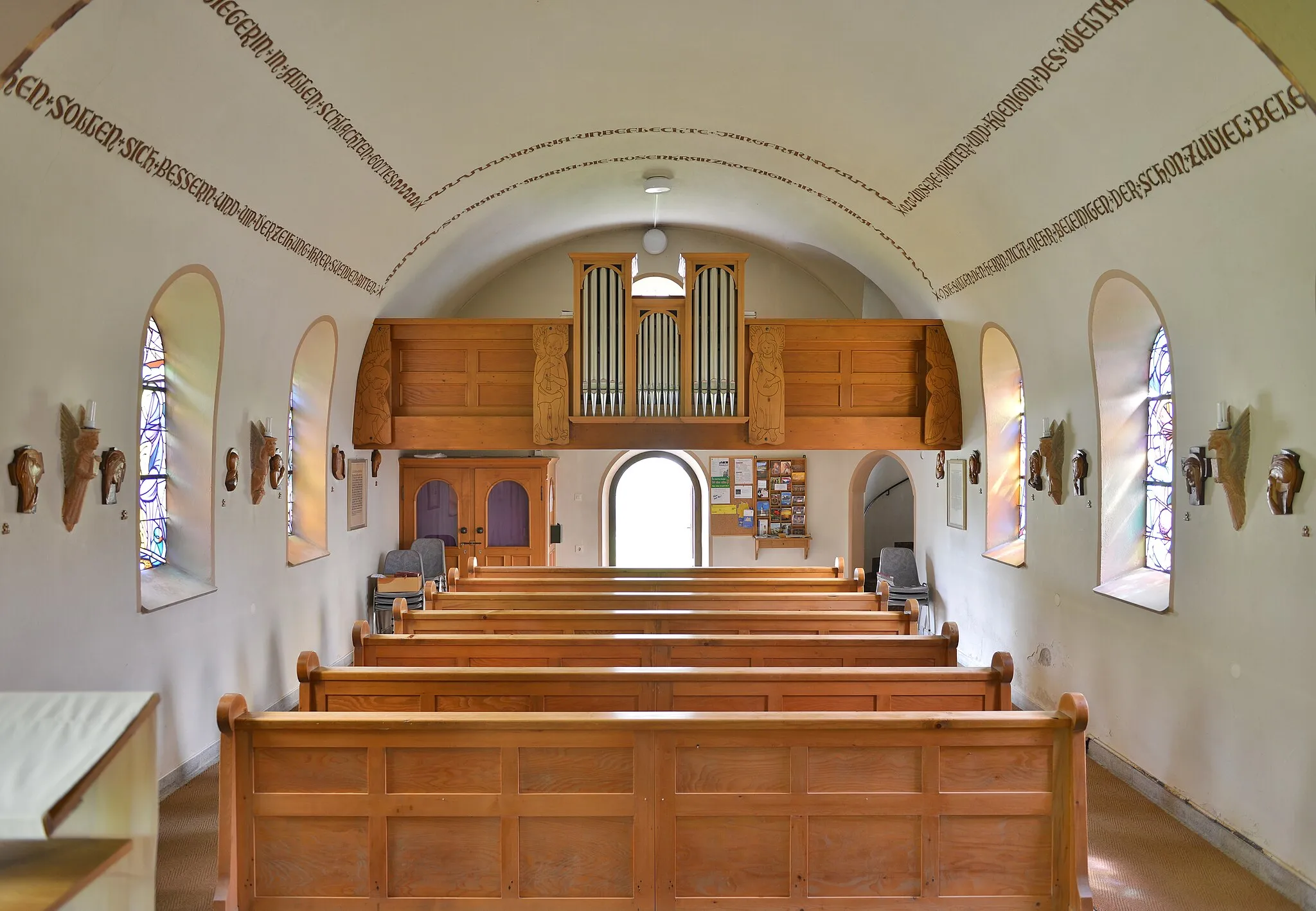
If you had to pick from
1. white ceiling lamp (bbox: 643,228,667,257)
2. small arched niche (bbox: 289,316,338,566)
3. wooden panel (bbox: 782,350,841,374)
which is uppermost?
white ceiling lamp (bbox: 643,228,667,257)

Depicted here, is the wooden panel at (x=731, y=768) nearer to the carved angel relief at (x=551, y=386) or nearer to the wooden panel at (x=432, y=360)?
the carved angel relief at (x=551, y=386)

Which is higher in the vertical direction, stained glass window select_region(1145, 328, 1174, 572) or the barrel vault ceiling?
the barrel vault ceiling

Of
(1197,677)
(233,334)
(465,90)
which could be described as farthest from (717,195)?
(1197,677)

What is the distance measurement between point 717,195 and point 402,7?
585cm

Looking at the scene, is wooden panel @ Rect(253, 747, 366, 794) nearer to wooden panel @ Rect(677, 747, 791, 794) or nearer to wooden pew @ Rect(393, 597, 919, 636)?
wooden panel @ Rect(677, 747, 791, 794)

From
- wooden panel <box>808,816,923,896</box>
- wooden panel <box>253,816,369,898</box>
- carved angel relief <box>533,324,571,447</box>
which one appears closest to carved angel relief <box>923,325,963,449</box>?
carved angel relief <box>533,324,571,447</box>

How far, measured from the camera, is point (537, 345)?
29.9 ft

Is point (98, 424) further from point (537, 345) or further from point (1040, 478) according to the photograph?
point (1040, 478)

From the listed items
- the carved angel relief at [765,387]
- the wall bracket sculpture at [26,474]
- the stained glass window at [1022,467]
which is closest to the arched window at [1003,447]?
the stained glass window at [1022,467]

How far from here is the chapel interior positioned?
3730 millimetres

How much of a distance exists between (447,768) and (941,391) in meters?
6.88

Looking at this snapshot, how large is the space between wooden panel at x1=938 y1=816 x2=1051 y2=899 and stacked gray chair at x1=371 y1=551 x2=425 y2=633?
6807 mm

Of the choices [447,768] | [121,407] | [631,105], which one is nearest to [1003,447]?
[631,105]

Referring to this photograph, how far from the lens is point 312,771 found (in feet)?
12.3
